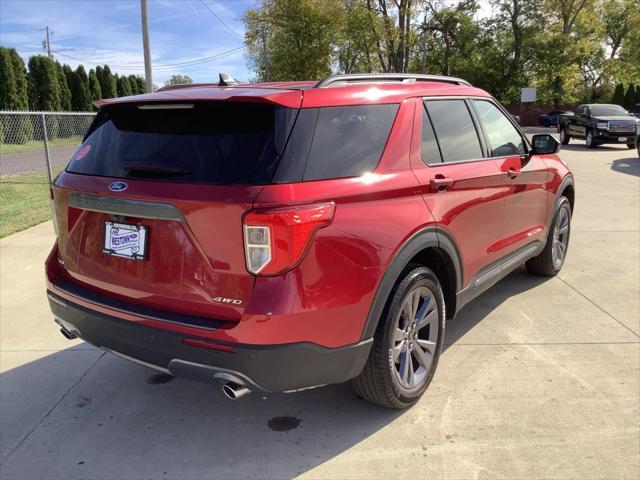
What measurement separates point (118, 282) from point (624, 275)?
4872 millimetres

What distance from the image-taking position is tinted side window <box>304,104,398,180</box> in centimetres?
245

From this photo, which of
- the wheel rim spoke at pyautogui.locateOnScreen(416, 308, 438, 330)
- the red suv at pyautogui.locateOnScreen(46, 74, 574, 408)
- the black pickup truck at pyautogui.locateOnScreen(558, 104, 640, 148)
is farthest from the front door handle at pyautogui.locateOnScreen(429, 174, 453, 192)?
the black pickup truck at pyautogui.locateOnScreen(558, 104, 640, 148)

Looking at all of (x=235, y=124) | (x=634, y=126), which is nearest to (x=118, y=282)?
(x=235, y=124)

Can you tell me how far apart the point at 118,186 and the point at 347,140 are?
1.12 metres

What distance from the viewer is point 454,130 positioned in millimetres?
3506

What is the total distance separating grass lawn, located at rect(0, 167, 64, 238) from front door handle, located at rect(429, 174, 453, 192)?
6.47 meters

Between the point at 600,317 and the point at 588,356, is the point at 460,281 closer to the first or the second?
the point at 588,356

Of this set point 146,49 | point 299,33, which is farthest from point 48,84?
point 146,49

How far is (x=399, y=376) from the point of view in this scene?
3012 millimetres

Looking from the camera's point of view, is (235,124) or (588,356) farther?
(588,356)

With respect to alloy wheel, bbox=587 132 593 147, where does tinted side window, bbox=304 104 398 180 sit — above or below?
above

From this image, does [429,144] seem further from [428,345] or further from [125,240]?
[125,240]

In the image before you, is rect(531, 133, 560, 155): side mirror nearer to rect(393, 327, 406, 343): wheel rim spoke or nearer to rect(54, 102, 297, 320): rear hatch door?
rect(393, 327, 406, 343): wheel rim spoke

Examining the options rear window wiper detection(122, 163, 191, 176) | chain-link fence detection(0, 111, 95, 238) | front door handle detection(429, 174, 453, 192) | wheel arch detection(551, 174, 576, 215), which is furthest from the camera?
chain-link fence detection(0, 111, 95, 238)
